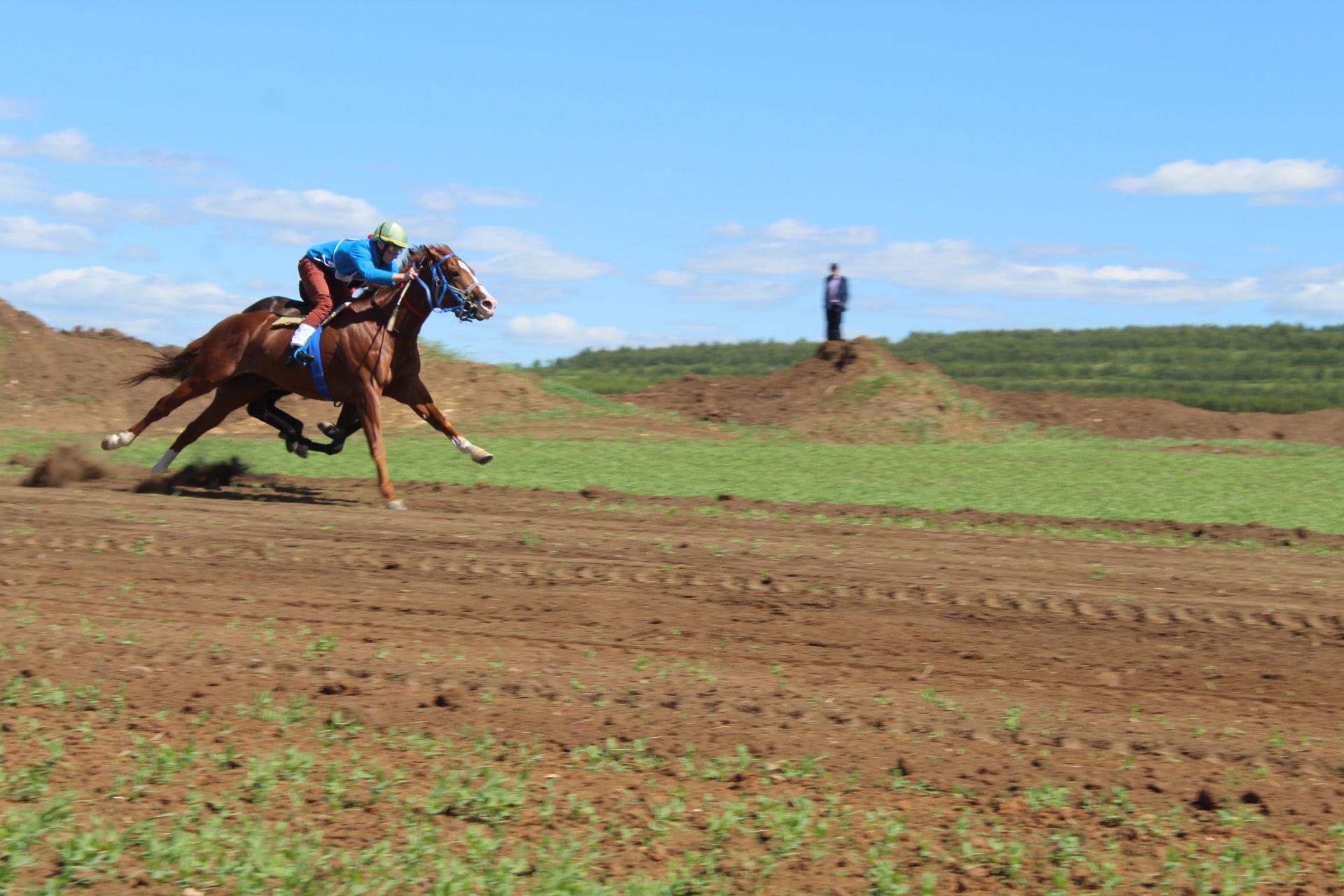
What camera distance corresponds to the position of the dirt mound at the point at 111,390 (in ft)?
71.9

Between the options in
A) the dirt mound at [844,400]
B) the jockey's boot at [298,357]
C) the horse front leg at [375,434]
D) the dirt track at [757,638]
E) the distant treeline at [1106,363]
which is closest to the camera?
the dirt track at [757,638]

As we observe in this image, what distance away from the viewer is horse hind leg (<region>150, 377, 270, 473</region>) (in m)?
13.4

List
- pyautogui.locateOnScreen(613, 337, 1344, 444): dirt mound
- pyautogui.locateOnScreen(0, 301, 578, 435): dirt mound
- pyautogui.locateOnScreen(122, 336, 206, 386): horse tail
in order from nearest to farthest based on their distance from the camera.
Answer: pyautogui.locateOnScreen(122, 336, 206, 386): horse tail
pyautogui.locateOnScreen(0, 301, 578, 435): dirt mound
pyautogui.locateOnScreen(613, 337, 1344, 444): dirt mound

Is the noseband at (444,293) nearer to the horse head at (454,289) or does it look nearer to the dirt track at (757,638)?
the horse head at (454,289)

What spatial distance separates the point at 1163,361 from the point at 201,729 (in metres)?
39.0

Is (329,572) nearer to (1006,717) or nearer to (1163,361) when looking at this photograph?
(1006,717)

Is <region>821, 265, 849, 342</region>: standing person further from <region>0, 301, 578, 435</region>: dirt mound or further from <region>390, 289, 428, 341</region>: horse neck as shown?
<region>390, 289, 428, 341</region>: horse neck

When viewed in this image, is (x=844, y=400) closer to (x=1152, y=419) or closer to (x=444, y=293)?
(x=1152, y=419)

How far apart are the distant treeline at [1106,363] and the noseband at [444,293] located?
22.3m

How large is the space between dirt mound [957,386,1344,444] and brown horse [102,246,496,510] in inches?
630

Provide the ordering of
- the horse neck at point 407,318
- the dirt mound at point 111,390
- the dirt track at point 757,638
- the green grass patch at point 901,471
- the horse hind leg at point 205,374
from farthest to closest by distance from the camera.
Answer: the dirt mound at point 111,390, the green grass patch at point 901,471, the horse hind leg at point 205,374, the horse neck at point 407,318, the dirt track at point 757,638

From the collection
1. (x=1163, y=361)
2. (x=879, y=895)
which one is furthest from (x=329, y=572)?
(x=1163, y=361)

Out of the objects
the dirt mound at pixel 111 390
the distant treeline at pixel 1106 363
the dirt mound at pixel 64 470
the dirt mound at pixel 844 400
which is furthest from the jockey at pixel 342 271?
the distant treeline at pixel 1106 363

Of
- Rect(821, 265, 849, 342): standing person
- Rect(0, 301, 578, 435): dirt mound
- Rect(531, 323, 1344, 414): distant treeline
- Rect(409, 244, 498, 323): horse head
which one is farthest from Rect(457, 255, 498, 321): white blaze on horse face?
Rect(531, 323, 1344, 414): distant treeline
